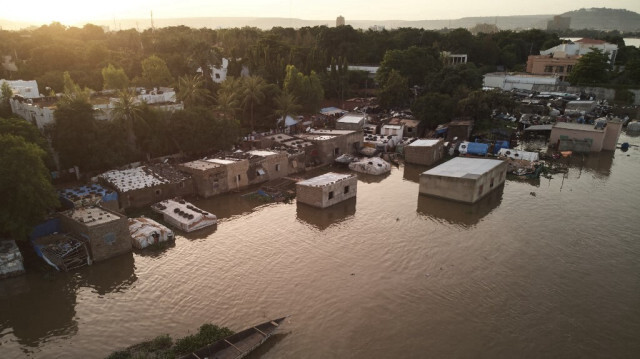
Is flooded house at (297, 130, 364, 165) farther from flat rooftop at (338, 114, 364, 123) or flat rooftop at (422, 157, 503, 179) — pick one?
flat rooftop at (422, 157, 503, 179)

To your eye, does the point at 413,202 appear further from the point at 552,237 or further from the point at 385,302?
the point at 385,302

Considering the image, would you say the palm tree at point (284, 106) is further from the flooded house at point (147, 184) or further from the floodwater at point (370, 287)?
the floodwater at point (370, 287)

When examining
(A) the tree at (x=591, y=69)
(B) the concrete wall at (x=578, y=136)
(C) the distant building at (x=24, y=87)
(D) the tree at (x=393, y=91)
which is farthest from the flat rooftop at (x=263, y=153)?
(A) the tree at (x=591, y=69)

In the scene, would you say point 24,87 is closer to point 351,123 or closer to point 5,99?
point 5,99

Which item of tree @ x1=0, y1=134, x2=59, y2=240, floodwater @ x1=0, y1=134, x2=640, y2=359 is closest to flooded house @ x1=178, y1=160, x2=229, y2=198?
floodwater @ x1=0, y1=134, x2=640, y2=359

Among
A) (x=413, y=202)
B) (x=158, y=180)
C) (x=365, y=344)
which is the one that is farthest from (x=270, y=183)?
(x=365, y=344)

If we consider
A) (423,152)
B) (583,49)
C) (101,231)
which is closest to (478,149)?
(423,152)
